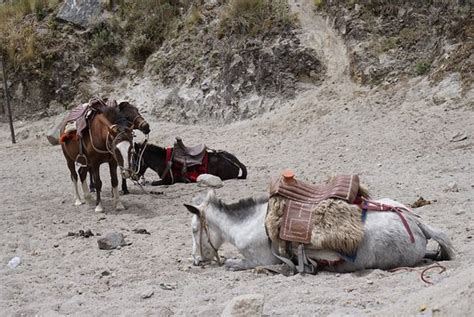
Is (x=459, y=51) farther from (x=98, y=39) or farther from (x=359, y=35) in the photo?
(x=98, y=39)

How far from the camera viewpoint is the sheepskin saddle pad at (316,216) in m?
4.92

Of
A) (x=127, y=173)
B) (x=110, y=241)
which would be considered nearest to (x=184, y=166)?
(x=127, y=173)

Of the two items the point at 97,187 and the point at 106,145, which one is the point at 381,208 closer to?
→ the point at 106,145

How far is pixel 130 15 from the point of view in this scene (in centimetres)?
1914

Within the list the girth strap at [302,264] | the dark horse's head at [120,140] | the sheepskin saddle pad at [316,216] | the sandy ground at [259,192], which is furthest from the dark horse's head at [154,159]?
the girth strap at [302,264]

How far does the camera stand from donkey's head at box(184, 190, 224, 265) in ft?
18.7

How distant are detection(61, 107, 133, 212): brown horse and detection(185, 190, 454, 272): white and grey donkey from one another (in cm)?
277

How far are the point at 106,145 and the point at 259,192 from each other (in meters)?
2.39

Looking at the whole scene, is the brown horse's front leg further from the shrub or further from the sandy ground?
the shrub

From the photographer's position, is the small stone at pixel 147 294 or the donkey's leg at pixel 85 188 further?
the donkey's leg at pixel 85 188

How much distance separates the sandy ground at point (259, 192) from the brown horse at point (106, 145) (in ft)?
1.90

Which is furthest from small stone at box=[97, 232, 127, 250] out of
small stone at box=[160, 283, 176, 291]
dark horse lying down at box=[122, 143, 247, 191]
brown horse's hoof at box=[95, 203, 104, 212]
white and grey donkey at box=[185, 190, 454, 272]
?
dark horse lying down at box=[122, 143, 247, 191]

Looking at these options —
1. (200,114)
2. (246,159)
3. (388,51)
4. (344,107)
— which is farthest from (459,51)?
(200,114)

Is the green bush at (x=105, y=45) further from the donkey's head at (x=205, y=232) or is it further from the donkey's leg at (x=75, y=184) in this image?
the donkey's head at (x=205, y=232)
